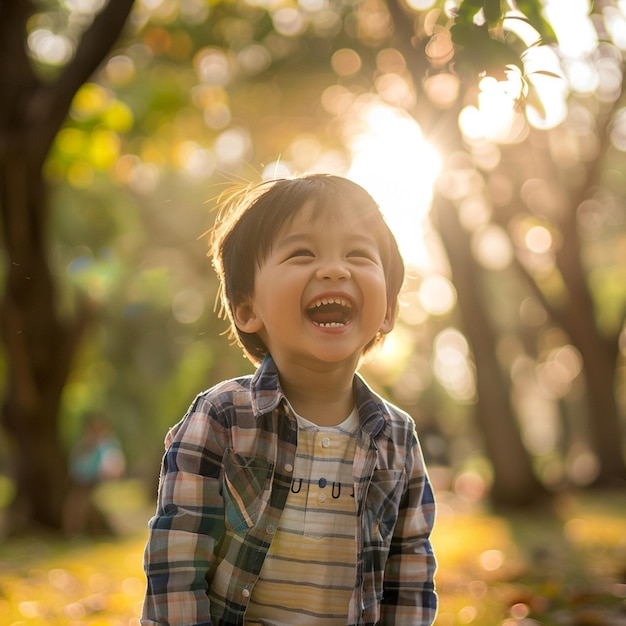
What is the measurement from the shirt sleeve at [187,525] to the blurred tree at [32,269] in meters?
3.50

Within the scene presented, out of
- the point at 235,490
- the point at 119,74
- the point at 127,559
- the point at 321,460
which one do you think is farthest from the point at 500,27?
the point at 119,74

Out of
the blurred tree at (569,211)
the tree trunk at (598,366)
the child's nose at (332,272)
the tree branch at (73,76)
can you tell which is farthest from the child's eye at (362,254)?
the tree trunk at (598,366)

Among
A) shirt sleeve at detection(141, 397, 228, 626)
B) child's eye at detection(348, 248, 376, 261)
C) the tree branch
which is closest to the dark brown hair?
child's eye at detection(348, 248, 376, 261)

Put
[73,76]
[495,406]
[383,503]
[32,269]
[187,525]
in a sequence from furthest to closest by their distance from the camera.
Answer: [495,406] → [32,269] → [73,76] → [383,503] → [187,525]

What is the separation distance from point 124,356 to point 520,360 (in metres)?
14.6

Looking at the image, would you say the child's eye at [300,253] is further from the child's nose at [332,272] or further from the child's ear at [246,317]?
the child's ear at [246,317]

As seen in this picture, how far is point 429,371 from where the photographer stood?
40.8 metres

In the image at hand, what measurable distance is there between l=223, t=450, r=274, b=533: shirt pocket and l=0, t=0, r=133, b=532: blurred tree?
356cm

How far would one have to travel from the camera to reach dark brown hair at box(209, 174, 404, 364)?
2.64m

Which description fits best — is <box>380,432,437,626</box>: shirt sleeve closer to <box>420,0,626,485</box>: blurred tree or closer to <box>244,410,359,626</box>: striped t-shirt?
<box>244,410,359,626</box>: striped t-shirt

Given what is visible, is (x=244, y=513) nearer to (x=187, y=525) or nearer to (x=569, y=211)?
(x=187, y=525)

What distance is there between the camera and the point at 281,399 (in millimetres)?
2559

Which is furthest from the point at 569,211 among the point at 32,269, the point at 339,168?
the point at 339,168

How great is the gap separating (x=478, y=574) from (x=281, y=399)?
13.1 ft
